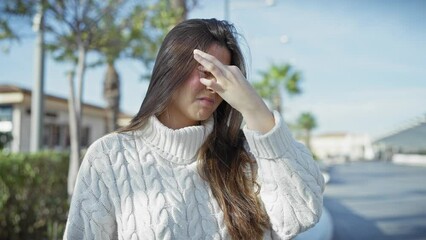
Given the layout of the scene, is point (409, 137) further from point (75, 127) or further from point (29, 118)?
point (75, 127)

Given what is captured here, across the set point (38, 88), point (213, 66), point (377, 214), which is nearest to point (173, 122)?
point (213, 66)

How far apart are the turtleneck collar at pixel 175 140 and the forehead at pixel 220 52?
200 mm

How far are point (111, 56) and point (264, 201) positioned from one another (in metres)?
7.25

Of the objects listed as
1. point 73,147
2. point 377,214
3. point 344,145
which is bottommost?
point 344,145

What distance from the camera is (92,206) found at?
1329 millimetres

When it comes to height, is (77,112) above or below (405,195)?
above

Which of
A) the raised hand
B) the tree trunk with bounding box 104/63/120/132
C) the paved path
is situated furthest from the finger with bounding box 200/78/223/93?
the tree trunk with bounding box 104/63/120/132

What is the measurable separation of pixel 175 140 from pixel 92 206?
0.28m

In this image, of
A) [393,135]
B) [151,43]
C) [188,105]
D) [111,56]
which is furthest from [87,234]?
[393,135]

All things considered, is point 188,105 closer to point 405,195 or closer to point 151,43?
point 151,43

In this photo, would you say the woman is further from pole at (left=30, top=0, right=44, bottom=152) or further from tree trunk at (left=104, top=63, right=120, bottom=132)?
tree trunk at (left=104, top=63, right=120, bottom=132)

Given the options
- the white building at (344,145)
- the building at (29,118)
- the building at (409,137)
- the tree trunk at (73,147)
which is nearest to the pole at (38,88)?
the tree trunk at (73,147)

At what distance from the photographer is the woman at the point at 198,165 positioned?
1.23 metres

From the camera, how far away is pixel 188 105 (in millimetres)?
1391
